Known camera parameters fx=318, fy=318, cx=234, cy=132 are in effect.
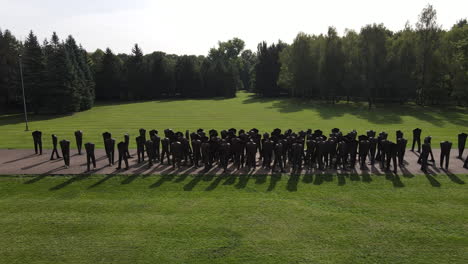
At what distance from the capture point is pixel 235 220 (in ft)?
32.3

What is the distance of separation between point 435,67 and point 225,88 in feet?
158

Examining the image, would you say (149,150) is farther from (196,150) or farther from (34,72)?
(34,72)

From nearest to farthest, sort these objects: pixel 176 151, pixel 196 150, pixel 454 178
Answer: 1. pixel 454 178
2. pixel 176 151
3. pixel 196 150

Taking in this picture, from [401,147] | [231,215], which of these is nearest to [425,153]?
[401,147]

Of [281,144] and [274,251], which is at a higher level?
[281,144]

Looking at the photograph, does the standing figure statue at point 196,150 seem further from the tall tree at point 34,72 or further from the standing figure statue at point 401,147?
the tall tree at point 34,72

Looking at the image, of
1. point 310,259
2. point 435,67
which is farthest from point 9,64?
point 435,67

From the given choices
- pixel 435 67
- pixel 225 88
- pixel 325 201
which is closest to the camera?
pixel 325 201

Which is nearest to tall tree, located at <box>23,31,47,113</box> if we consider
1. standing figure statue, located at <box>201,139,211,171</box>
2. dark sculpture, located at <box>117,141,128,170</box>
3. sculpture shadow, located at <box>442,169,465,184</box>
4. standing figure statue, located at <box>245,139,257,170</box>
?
→ dark sculpture, located at <box>117,141,128,170</box>

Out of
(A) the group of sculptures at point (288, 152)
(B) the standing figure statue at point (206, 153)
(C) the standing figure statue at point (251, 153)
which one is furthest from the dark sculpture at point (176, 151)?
(C) the standing figure statue at point (251, 153)

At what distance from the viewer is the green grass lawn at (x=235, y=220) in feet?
26.6

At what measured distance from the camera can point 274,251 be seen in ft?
26.9

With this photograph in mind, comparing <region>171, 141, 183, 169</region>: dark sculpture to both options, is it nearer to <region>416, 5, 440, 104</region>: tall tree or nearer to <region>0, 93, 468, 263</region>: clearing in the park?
<region>0, 93, 468, 263</region>: clearing in the park

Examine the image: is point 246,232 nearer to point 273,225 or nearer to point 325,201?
point 273,225
